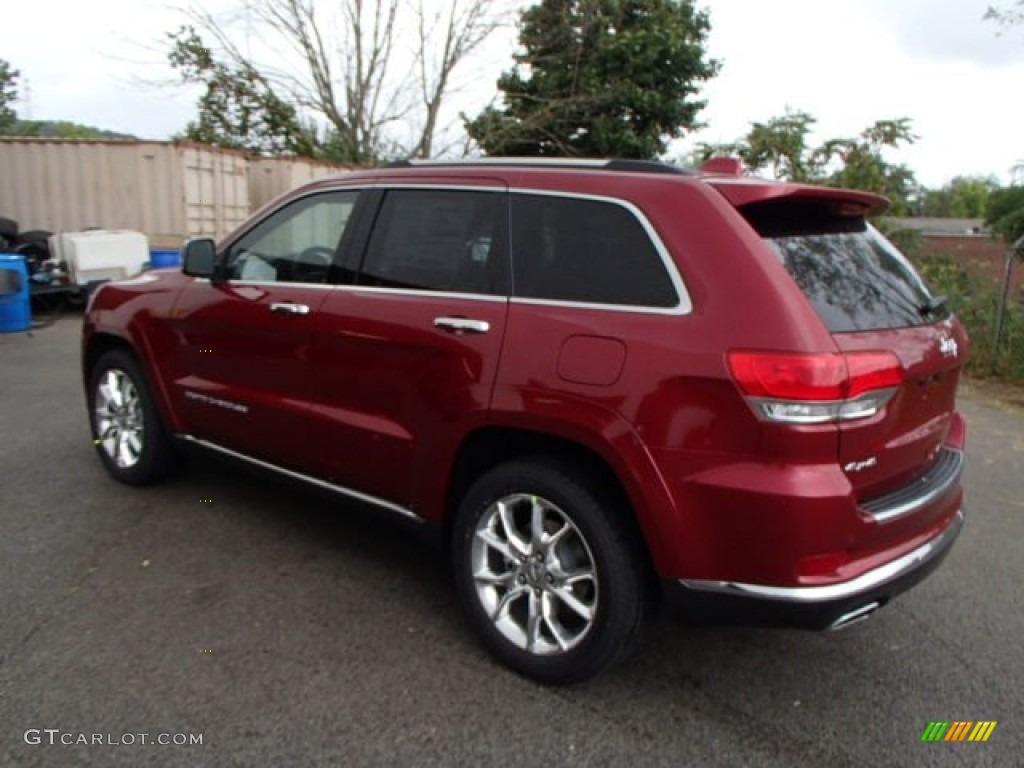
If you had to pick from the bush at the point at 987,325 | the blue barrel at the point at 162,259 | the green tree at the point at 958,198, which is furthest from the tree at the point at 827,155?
the green tree at the point at 958,198

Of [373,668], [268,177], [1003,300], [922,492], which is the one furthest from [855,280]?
[268,177]

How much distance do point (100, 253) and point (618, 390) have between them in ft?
35.6

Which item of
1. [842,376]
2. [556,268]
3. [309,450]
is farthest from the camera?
[309,450]

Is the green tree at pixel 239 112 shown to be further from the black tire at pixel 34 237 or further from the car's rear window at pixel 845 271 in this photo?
the car's rear window at pixel 845 271

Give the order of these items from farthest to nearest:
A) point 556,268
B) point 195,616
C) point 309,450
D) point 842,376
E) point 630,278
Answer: point 309,450, point 195,616, point 556,268, point 630,278, point 842,376

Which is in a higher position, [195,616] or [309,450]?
[309,450]

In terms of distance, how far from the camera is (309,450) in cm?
369

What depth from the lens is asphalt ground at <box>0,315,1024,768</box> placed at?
2.64 meters

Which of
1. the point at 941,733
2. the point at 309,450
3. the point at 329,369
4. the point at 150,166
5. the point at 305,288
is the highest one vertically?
the point at 150,166

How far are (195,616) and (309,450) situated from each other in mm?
798

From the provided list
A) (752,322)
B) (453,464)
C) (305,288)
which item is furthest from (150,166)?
(752,322)

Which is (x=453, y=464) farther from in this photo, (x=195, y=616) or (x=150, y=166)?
(x=150, y=166)

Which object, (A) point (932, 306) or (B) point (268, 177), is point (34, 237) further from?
(A) point (932, 306)

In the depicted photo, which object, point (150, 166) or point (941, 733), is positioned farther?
point (150, 166)
